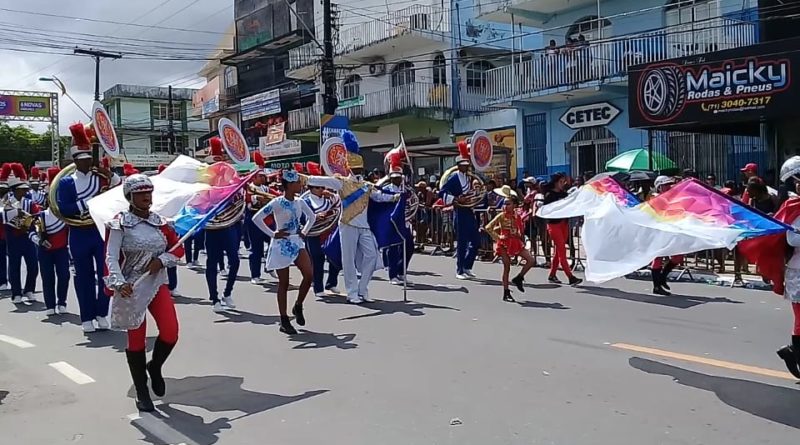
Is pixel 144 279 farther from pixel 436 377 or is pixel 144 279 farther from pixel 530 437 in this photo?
pixel 530 437

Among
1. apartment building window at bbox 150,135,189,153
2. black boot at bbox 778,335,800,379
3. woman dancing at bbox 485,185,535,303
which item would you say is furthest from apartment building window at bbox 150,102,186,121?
black boot at bbox 778,335,800,379

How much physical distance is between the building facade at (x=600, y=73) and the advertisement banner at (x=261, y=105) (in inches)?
625

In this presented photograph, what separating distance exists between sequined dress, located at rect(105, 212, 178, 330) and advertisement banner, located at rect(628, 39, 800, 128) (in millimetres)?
13069

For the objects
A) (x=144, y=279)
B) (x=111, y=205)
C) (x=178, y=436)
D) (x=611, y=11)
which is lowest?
(x=178, y=436)

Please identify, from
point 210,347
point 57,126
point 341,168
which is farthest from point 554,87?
point 57,126

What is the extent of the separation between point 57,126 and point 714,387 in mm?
54821

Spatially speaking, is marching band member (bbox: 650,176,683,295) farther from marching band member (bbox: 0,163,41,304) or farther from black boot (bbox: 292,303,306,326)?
marching band member (bbox: 0,163,41,304)

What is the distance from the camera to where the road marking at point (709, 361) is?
645cm

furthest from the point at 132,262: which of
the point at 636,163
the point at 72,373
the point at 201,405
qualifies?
the point at 636,163

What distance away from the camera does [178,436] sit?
5309mm

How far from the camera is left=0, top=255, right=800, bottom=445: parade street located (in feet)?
17.3

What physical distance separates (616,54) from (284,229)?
1490cm

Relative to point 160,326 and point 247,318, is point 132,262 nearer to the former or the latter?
point 160,326

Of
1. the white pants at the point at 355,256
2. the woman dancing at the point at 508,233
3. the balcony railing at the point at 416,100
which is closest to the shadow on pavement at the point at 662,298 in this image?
the woman dancing at the point at 508,233
